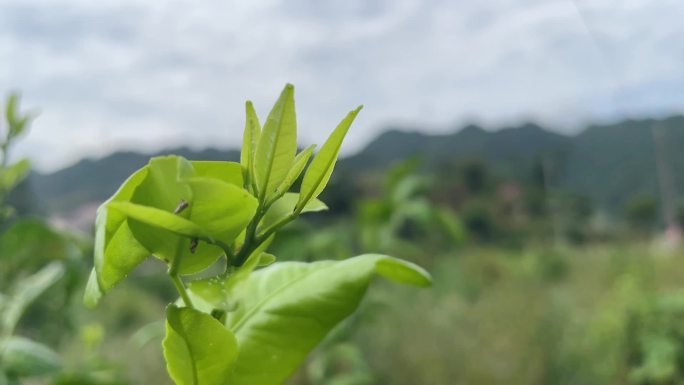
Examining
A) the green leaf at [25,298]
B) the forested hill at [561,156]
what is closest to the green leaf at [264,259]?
the green leaf at [25,298]

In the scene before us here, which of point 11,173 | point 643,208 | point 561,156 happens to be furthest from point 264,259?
point 561,156

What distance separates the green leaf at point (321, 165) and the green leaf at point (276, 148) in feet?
0.04

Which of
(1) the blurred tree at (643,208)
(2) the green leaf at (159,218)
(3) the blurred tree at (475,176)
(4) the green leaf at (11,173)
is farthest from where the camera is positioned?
(1) the blurred tree at (643,208)

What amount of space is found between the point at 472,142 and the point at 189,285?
22.4m

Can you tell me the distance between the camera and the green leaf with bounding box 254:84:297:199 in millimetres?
319

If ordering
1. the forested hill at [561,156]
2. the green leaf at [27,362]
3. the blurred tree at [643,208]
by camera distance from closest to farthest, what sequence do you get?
the green leaf at [27,362]
the forested hill at [561,156]
the blurred tree at [643,208]

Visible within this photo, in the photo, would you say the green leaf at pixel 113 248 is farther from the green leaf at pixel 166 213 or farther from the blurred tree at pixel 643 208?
the blurred tree at pixel 643 208

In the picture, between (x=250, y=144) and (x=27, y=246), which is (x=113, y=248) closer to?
(x=250, y=144)

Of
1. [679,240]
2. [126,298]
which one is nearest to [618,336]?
[679,240]

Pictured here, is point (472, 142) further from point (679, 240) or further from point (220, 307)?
point (220, 307)

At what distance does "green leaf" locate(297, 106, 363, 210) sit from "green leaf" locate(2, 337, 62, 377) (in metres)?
0.50

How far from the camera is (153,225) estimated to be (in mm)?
309

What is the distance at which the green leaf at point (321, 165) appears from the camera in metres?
0.33

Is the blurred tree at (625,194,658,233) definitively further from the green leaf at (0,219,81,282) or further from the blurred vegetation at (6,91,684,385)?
the green leaf at (0,219,81,282)
